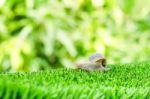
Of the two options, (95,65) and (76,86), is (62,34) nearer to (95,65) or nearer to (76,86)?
(95,65)

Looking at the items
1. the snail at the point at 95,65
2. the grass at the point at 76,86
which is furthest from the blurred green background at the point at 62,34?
the grass at the point at 76,86

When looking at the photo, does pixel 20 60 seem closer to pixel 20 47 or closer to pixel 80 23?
pixel 20 47

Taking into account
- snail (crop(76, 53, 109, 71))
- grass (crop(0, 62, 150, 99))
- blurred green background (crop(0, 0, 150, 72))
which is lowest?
grass (crop(0, 62, 150, 99))

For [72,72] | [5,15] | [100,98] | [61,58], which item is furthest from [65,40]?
[100,98]

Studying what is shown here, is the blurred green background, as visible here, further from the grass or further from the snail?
the grass

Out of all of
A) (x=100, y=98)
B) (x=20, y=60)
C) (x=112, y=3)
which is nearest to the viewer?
(x=100, y=98)

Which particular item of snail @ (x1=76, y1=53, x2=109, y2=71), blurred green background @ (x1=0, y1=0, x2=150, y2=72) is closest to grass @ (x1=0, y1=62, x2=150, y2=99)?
snail @ (x1=76, y1=53, x2=109, y2=71)
